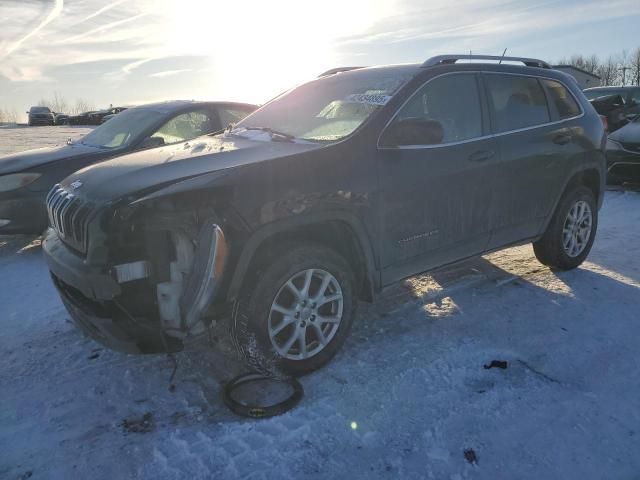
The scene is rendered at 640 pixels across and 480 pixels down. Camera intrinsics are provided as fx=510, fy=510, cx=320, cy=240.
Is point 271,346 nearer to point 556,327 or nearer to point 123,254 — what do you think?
point 123,254

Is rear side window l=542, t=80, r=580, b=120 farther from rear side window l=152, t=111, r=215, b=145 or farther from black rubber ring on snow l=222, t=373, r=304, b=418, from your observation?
rear side window l=152, t=111, r=215, b=145

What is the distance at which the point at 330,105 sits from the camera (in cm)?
384

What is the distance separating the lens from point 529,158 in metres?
4.19

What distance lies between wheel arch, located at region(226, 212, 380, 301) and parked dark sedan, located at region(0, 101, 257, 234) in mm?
3294

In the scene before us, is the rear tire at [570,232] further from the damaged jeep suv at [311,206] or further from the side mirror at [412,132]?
the side mirror at [412,132]

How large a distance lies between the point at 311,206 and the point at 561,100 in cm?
300

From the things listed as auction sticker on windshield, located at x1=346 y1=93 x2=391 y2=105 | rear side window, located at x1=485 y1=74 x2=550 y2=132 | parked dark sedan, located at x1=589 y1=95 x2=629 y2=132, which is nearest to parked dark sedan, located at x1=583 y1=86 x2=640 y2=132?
parked dark sedan, located at x1=589 y1=95 x2=629 y2=132

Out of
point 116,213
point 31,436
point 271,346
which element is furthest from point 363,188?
point 31,436

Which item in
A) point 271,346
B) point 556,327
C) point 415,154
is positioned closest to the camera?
point 271,346

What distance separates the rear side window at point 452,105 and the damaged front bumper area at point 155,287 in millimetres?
1794

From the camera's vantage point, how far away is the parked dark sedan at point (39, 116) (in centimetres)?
4503

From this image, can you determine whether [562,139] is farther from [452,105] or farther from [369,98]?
[369,98]

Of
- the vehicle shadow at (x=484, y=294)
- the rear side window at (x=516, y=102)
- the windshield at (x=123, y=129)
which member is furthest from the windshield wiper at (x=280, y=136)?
the windshield at (x=123, y=129)

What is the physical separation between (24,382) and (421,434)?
2.48 m
